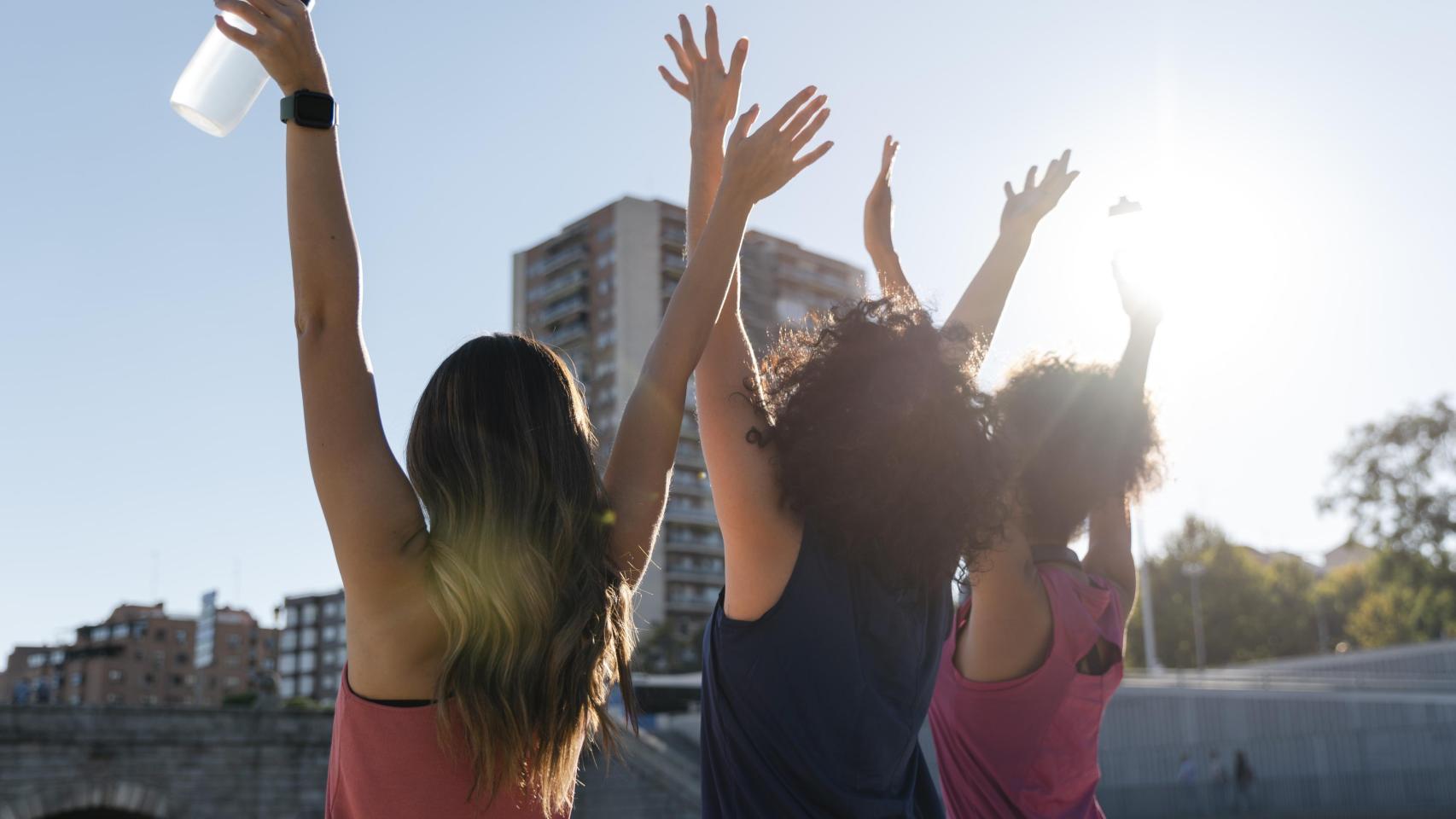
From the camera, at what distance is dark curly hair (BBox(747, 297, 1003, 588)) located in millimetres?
2057

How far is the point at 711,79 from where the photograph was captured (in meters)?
2.45

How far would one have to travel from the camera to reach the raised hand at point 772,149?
2207mm

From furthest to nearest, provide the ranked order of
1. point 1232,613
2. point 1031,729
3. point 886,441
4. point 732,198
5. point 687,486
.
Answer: point 687,486 → point 1232,613 → point 1031,729 → point 732,198 → point 886,441

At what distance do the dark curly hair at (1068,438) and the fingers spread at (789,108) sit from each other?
1013 mm

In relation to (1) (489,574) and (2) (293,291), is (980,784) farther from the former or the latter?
(2) (293,291)

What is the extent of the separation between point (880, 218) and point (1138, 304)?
794mm

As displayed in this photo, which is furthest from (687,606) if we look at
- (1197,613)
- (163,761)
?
(163,761)

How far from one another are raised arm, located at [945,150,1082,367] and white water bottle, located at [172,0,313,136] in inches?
67.0

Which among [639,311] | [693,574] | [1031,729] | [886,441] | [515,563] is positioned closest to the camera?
[515,563]

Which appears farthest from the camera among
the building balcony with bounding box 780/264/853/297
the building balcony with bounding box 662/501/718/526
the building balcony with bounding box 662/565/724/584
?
the building balcony with bounding box 780/264/853/297

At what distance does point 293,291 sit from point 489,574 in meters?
0.49

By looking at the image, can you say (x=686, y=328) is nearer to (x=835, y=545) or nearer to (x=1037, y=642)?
(x=835, y=545)

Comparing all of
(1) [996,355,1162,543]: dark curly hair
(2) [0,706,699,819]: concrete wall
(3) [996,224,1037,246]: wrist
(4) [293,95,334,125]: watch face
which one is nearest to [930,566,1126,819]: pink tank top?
A: (1) [996,355,1162,543]: dark curly hair

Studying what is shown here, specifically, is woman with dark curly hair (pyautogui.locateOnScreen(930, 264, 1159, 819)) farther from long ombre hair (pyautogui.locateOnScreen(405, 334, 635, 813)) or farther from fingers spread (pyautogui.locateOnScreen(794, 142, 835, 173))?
long ombre hair (pyautogui.locateOnScreen(405, 334, 635, 813))
